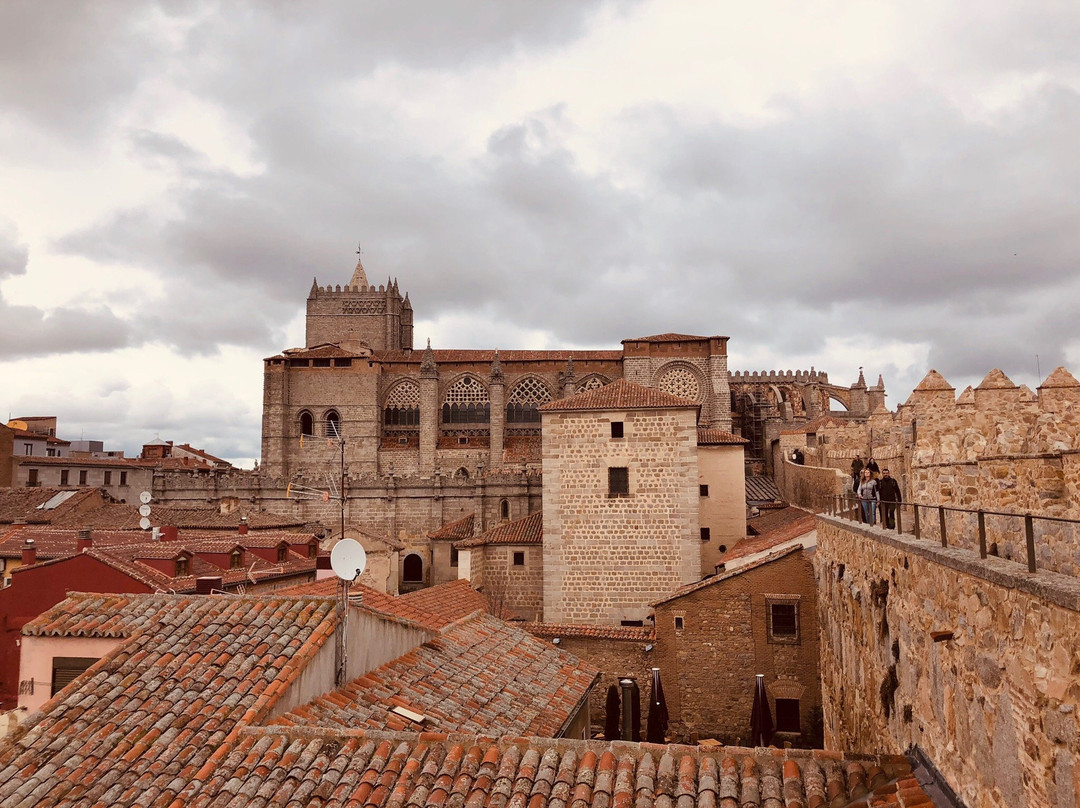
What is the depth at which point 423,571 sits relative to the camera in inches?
1486

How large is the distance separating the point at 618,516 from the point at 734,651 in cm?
576

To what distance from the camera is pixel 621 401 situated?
22.8m

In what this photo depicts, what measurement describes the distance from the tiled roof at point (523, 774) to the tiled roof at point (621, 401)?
16.4 meters

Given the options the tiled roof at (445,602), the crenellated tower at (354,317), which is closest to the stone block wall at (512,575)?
the tiled roof at (445,602)

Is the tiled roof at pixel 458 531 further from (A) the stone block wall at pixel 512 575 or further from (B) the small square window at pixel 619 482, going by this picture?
(B) the small square window at pixel 619 482

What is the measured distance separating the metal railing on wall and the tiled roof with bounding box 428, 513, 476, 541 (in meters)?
27.7

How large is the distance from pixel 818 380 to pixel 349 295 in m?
41.3

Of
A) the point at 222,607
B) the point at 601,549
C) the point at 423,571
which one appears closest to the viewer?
the point at 222,607

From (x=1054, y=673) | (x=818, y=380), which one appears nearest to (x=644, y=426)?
(x=1054, y=673)

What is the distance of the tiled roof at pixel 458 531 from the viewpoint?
34.1 meters

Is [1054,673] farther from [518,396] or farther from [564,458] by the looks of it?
[518,396]

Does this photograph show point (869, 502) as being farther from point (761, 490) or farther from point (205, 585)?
point (761, 490)

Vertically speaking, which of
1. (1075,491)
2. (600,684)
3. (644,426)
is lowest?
(600,684)

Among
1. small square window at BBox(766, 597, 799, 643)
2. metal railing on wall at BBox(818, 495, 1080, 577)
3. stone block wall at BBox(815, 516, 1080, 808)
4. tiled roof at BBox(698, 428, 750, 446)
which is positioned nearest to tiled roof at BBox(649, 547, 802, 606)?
small square window at BBox(766, 597, 799, 643)
